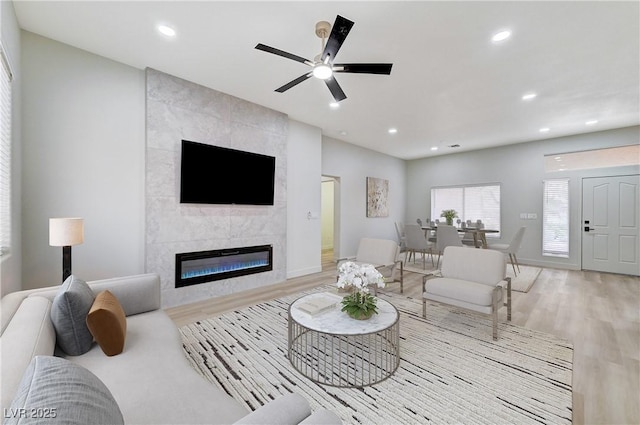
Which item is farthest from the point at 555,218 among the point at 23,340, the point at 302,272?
the point at 23,340

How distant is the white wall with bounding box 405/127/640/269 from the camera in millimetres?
5758

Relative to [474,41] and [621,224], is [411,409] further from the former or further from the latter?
[621,224]

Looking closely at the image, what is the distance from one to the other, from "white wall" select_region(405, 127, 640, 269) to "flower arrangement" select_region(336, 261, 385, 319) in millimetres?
6172

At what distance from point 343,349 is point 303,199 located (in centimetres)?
322

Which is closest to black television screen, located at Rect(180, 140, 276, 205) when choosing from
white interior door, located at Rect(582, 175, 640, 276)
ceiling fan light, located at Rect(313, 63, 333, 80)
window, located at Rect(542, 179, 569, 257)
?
ceiling fan light, located at Rect(313, 63, 333, 80)

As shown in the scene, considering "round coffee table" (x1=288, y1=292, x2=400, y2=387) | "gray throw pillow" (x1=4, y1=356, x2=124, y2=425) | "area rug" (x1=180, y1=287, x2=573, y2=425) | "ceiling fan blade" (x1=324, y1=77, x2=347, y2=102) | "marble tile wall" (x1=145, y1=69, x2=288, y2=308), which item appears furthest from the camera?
"marble tile wall" (x1=145, y1=69, x2=288, y2=308)

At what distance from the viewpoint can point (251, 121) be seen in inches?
173

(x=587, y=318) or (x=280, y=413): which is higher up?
(x=280, y=413)

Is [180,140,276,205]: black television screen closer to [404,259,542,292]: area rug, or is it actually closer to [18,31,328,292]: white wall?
[18,31,328,292]: white wall

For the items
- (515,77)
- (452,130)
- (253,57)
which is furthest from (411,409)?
(452,130)

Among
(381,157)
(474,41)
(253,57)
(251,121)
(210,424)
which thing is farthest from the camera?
(381,157)

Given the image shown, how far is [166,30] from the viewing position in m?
2.62

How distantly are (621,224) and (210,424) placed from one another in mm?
7838

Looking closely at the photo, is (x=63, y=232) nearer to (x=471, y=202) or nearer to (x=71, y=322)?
(x=71, y=322)
